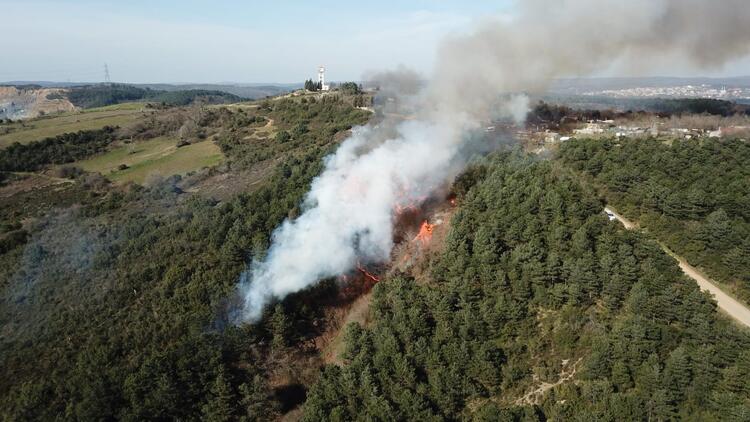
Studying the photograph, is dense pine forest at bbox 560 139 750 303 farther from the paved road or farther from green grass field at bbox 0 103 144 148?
green grass field at bbox 0 103 144 148

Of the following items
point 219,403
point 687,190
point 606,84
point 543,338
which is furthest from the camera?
point 606,84

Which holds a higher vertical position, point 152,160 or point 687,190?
point 687,190

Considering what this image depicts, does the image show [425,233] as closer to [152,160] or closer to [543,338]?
[543,338]

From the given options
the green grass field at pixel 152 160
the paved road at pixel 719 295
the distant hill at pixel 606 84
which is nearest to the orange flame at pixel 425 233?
the distant hill at pixel 606 84

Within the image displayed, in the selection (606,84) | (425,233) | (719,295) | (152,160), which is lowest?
(152,160)

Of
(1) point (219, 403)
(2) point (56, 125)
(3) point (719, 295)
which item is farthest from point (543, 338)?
(2) point (56, 125)

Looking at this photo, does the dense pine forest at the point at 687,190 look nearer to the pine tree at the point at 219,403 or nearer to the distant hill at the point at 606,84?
the distant hill at the point at 606,84
